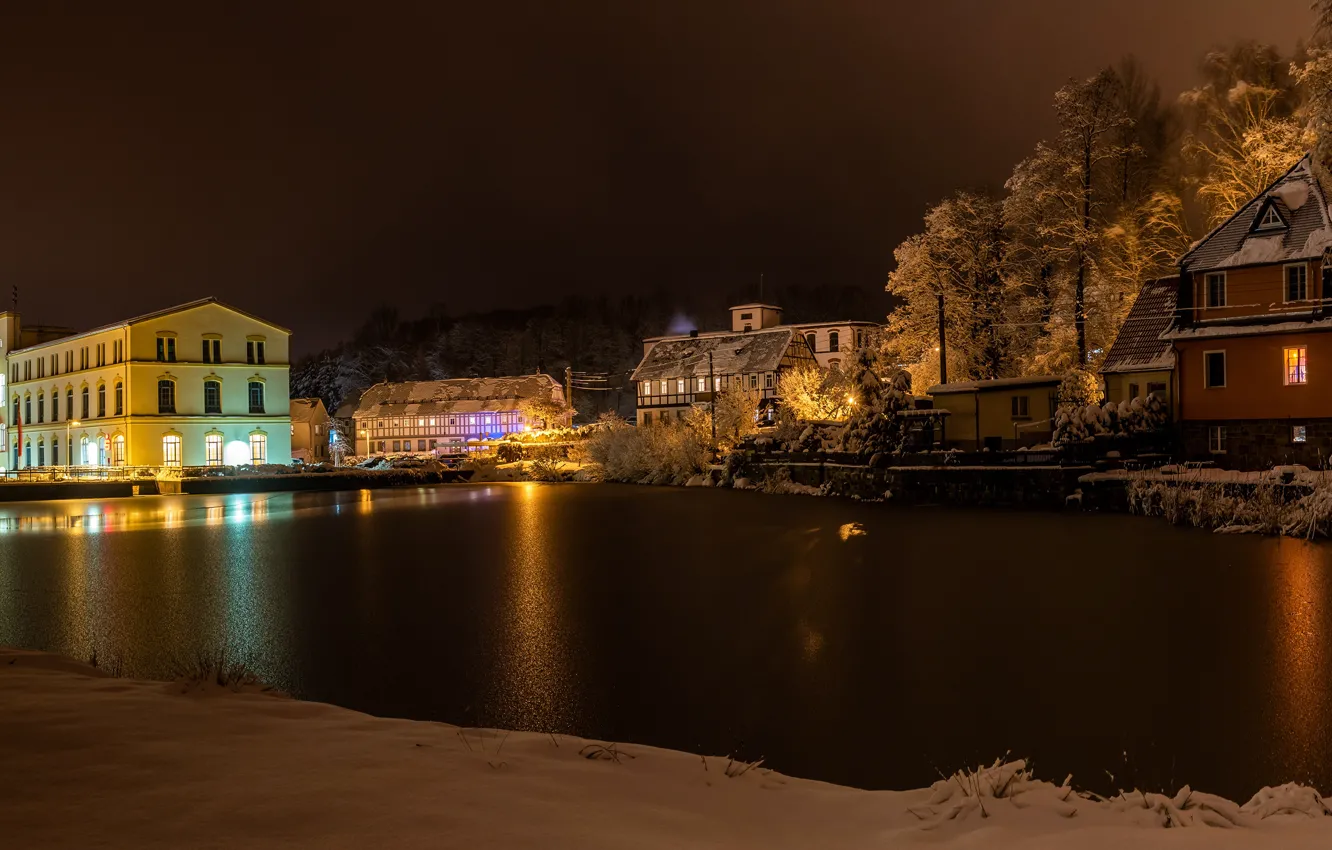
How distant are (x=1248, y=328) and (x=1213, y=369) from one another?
166cm

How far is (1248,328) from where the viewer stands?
30297 millimetres

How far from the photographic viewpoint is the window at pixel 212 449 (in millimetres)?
53781

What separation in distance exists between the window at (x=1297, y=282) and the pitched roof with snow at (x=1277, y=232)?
1.78 ft

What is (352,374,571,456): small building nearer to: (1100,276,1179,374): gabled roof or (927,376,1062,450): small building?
(927,376,1062,450): small building

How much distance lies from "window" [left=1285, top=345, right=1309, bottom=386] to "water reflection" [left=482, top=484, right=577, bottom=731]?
23951mm

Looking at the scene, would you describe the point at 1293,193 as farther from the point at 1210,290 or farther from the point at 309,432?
the point at 309,432

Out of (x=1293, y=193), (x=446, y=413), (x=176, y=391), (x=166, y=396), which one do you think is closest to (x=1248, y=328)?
(x=1293, y=193)

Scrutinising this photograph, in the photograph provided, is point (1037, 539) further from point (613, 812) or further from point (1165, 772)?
Result: point (613, 812)

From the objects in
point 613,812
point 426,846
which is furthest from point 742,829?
point 426,846

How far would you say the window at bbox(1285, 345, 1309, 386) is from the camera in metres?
29.2

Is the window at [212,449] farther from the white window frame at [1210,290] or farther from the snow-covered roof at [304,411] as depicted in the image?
A: the white window frame at [1210,290]

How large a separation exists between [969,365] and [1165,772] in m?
39.7

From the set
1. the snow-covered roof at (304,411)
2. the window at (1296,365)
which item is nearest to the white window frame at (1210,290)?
the window at (1296,365)

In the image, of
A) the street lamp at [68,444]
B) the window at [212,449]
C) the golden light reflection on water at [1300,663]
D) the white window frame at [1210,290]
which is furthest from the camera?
the street lamp at [68,444]
